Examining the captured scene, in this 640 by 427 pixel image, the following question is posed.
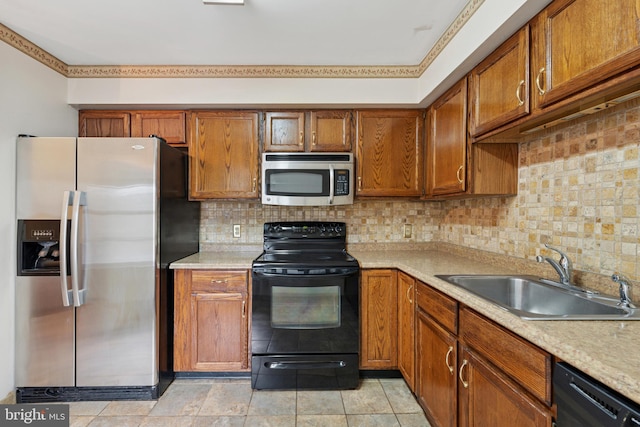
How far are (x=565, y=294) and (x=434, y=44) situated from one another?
5.53 ft

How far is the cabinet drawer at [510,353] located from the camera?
3.07ft

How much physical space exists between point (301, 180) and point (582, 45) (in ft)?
5.75

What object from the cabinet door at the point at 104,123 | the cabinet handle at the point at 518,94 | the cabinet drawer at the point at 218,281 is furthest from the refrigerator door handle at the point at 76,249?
the cabinet handle at the point at 518,94

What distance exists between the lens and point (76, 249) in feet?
6.38

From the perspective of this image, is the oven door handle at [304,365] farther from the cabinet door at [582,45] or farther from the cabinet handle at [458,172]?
the cabinet door at [582,45]

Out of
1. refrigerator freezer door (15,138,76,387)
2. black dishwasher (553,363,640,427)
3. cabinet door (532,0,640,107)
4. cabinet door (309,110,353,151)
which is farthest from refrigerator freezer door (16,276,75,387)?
cabinet door (532,0,640,107)

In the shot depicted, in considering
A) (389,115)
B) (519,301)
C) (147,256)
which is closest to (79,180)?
(147,256)

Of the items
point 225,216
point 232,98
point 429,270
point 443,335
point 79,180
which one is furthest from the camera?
point 225,216

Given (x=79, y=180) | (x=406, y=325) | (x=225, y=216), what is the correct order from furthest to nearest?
(x=225, y=216), (x=406, y=325), (x=79, y=180)

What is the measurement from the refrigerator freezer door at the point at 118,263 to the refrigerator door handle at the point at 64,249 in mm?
81

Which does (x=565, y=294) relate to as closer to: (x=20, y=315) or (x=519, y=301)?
(x=519, y=301)

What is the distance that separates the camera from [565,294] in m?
1.37

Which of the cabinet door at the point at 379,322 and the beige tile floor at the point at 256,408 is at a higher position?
the cabinet door at the point at 379,322

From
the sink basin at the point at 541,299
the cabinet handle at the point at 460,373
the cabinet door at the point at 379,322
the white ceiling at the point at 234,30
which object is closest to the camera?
the sink basin at the point at 541,299
